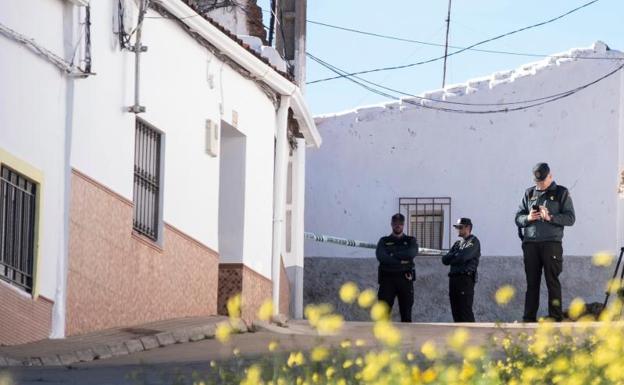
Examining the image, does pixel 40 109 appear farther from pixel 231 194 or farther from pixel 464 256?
pixel 464 256

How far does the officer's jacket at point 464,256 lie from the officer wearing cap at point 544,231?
85.8 inches

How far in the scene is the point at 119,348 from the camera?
41.5 ft

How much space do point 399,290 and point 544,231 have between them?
3.38m

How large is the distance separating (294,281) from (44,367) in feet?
36.8

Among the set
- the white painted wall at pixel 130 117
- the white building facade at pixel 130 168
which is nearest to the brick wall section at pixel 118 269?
the white building facade at pixel 130 168

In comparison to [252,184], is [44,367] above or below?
below

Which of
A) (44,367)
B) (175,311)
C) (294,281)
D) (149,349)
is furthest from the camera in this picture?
(294,281)

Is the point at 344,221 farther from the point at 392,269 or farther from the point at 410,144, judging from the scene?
the point at 392,269

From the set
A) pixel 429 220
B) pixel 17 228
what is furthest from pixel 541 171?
pixel 429 220

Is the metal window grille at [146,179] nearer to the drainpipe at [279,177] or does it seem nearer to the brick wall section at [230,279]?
the brick wall section at [230,279]

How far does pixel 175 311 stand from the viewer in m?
15.9

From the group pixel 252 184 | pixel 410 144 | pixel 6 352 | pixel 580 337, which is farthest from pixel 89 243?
pixel 410 144

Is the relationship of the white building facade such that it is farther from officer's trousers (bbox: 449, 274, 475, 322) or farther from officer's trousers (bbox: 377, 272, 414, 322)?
officer's trousers (bbox: 449, 274, 475, 322)

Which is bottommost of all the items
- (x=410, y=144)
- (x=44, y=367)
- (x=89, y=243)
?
(x=44, y=367)
